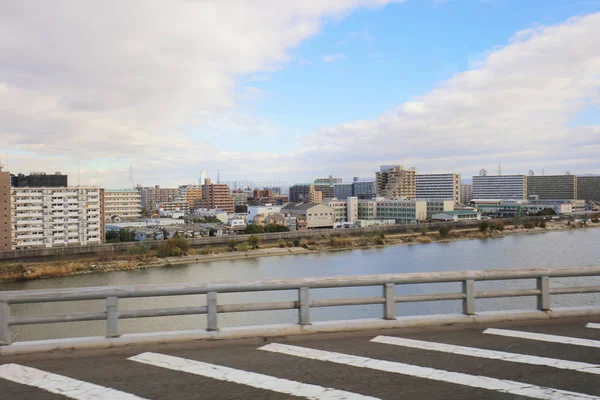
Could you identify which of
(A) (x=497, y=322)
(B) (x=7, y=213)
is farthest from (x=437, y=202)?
(A) (x=497, y=322)

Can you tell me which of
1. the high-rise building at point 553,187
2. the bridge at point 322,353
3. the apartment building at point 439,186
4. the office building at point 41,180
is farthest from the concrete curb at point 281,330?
the high-rise building at point 553,187

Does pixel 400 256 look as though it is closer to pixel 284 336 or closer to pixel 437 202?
pixel 284 336

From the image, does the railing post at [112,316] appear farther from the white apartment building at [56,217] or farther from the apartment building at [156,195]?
the apartment building at [156,195]

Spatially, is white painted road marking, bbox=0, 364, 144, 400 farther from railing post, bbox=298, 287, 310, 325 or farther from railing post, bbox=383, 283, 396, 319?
railing post, bbox=383, 283, 396, 319

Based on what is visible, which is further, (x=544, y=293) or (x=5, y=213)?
(x=5, y=213)

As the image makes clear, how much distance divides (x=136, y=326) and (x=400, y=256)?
2081cm

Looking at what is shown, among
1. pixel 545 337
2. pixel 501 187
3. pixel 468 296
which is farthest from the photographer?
pixel 501 187

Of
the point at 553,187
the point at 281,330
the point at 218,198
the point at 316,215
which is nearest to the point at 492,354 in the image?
the point at 281,330

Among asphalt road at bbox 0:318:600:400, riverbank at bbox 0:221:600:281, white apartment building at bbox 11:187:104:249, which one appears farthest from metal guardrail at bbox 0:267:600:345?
white apartment building at bbox 11:187:104:249

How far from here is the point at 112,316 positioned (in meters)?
3.40

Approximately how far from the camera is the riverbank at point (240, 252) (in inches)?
1112

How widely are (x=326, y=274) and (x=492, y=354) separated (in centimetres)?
2081

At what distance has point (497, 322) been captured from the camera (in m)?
3.95

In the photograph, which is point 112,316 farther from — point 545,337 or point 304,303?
point 545,337
